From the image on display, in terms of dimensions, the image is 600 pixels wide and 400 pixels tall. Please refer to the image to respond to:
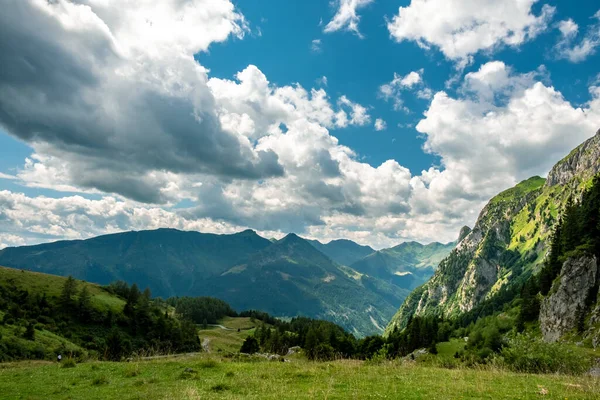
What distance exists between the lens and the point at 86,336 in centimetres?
11612

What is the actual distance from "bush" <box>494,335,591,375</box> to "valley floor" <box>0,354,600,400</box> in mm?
9120

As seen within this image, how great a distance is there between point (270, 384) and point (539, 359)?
24741 mm

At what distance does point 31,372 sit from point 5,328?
69829 mm

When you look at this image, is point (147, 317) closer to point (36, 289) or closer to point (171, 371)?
point (36, 289)

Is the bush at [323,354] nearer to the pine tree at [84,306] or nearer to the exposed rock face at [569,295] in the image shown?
the exposed rock face at [569,295]

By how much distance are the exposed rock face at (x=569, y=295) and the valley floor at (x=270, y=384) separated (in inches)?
3425

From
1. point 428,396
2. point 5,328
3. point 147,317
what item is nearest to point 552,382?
point 428,396

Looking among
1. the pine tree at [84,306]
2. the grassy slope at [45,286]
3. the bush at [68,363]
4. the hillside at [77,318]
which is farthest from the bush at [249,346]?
the bush at [68,363]

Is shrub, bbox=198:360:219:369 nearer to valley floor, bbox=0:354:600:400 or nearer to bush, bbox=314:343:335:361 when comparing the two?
valley floor, bbox=0:354:600:400

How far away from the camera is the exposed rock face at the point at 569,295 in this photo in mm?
88312

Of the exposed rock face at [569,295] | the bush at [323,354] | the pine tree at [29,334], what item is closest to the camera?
the bush at [323,354]

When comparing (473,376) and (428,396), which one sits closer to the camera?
(428,396)

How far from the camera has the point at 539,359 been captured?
29.5 meters

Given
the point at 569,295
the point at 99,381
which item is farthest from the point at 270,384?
the point at 569,295
